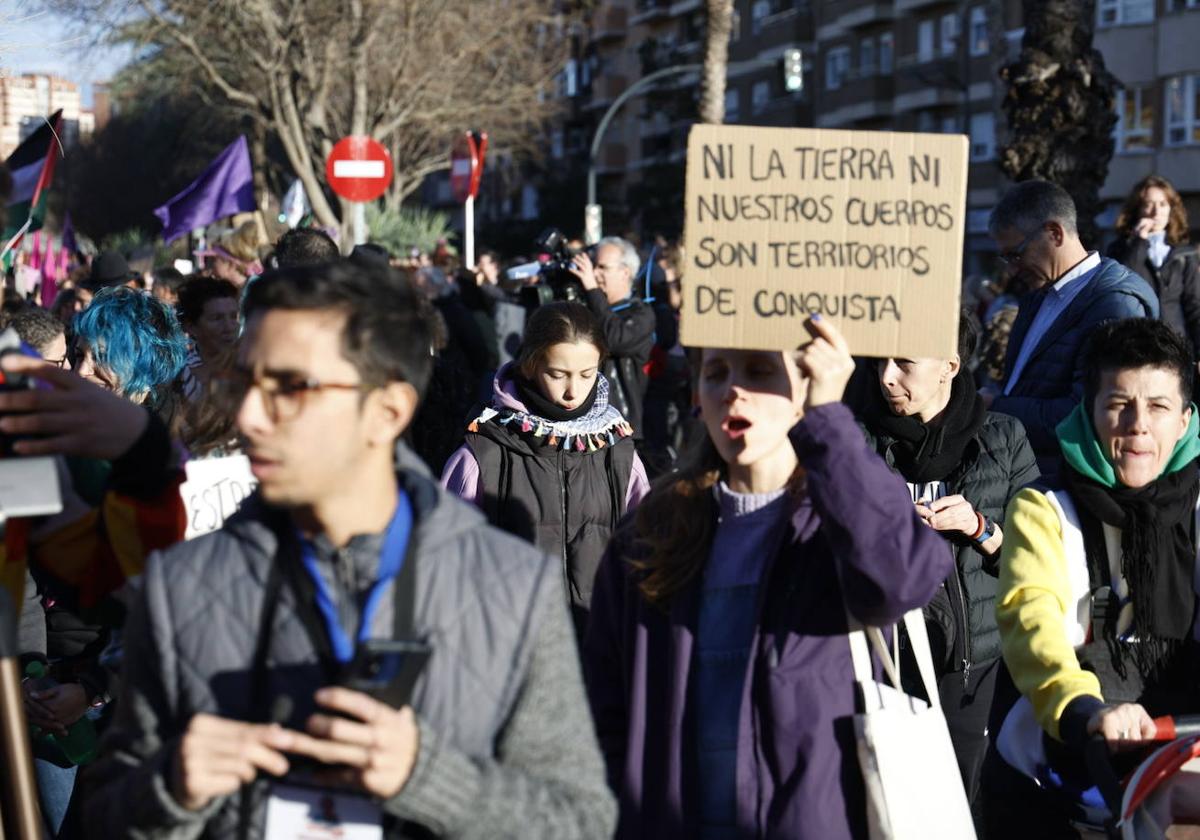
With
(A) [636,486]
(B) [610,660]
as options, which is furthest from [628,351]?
(B) [610,660]

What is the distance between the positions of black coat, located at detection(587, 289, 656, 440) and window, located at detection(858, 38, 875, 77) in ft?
155

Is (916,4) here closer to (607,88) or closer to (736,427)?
(607,88)

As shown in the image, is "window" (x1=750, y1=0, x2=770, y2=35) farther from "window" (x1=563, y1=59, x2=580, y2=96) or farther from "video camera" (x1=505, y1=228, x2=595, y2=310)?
"video camera" (x1=505, y1=228, x2=595, y2=310)

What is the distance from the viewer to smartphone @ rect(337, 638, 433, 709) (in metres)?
2.40

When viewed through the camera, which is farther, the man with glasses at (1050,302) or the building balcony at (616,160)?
the building balcony at (616,160)

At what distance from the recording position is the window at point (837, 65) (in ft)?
190

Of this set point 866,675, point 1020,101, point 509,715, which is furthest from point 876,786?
point 1020,101

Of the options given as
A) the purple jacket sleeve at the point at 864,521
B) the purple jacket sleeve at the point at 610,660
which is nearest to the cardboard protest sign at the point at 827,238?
the purple jacket sleeve at the point at 864,521

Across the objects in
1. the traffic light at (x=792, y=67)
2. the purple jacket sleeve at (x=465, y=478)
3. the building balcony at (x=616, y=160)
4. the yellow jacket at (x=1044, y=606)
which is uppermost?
the building balcony at (x=616, y=160)

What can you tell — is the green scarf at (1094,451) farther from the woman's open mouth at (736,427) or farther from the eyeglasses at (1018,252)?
the eyeglasses at (1018,252)

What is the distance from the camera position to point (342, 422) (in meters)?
2.65

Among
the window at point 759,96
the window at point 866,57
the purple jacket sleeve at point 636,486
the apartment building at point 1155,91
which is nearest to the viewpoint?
the purple jacket sleeve at point 636,486

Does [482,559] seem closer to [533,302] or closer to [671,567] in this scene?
[671,567]

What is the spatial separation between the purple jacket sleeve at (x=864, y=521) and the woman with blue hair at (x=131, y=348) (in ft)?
9.77
